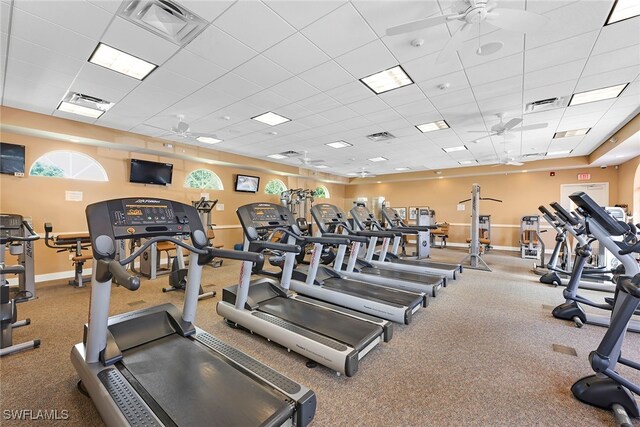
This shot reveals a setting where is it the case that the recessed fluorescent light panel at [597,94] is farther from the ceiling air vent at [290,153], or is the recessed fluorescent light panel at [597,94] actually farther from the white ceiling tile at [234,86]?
the ceiling air vent at [290,153]

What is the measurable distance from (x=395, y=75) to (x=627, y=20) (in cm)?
215

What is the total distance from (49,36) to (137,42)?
831 millimetres

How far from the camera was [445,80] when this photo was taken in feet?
11.9

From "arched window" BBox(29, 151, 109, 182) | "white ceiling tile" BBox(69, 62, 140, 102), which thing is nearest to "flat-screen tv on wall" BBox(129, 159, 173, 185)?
"arched window" BBox(29, 151, 109, 182)

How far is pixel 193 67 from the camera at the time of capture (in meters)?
3.33

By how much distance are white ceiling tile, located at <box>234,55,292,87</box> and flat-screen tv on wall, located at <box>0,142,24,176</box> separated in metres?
4.61

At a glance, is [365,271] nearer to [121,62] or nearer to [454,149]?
[121,62]

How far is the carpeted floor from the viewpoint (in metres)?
1.74

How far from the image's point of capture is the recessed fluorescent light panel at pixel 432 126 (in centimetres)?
539

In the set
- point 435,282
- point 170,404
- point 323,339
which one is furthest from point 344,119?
point 170,404

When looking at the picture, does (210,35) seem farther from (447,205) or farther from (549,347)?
(447,205)

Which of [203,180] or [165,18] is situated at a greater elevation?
[165,18]

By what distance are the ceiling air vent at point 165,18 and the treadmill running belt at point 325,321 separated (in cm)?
299

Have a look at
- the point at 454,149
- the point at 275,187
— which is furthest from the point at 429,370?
the point at 275,187
